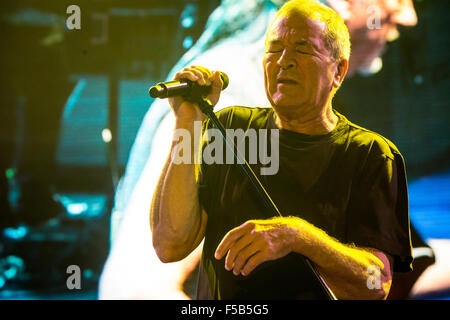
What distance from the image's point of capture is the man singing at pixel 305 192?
1382 mm

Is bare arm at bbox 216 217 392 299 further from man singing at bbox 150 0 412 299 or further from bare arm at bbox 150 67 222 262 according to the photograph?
bare arm at bbox 150 67 222 262

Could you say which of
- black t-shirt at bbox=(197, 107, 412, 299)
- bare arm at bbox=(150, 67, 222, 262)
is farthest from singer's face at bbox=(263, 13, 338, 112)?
bare arm at bbox=(150, 67, 222, 262)

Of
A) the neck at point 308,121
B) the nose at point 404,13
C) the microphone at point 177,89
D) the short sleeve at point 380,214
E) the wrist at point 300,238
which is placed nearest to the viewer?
the microphone at point 177,89

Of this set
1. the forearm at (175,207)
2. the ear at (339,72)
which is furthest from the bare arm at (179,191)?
the ear at (339,72)

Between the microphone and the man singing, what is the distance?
0.07 m

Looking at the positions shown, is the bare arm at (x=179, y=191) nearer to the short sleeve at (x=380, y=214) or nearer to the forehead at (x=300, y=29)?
the forehead at (x=300, y=29)

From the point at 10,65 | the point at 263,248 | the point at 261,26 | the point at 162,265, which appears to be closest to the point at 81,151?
the point at 10,65

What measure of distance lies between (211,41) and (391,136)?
2.89 ft

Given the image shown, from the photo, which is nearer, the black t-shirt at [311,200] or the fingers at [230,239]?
the fingers at [230,239]

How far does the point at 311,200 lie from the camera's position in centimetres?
151

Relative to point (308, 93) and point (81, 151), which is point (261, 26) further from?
point (81, 151)

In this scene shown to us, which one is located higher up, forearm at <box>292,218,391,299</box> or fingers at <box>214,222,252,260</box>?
fingers at <box>214,222,252,260</box>

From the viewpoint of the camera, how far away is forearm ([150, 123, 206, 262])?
136cm

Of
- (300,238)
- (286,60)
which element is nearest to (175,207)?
(300,238)
